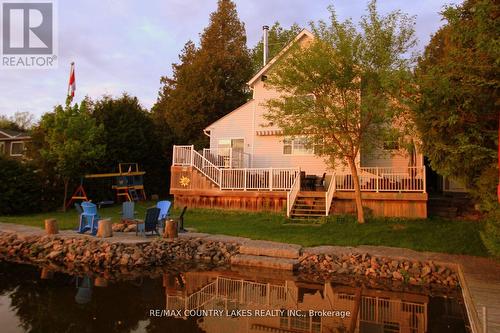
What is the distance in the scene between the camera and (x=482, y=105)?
7906mm

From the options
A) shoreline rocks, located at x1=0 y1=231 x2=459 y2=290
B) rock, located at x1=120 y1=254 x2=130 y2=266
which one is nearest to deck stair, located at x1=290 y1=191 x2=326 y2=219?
shoreline rocks, located at x1=0 y1=231 x2=459 y2=290

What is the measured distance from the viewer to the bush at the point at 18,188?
61.7ft

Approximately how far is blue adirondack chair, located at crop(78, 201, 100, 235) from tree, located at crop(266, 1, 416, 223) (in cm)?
693

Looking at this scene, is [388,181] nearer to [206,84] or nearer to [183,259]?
[183,259]

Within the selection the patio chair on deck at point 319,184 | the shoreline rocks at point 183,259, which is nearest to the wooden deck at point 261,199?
the patio chair on deck at point 319,184

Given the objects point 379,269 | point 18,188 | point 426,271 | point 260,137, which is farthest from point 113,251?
point 260,137

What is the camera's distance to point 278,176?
17391mm

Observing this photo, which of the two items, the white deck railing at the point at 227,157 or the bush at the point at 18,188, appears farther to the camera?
the white deck railing at the point at 227,157

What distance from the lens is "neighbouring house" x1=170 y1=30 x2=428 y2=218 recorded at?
15711mm

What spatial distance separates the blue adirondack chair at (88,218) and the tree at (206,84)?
1615 centimetres

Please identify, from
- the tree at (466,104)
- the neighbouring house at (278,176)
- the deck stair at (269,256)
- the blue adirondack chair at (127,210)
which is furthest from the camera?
the neighbouring house at (278,176)

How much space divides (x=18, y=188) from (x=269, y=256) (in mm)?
13825

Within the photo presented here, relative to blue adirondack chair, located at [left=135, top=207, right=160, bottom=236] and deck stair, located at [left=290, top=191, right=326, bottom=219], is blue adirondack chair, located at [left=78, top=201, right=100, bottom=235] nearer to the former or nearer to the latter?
blue adirondack chair, located at [left=135, top=207, right=160, bottom=236]

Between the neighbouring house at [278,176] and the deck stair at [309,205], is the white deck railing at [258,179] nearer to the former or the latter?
the neighbouring house at [278,176]
